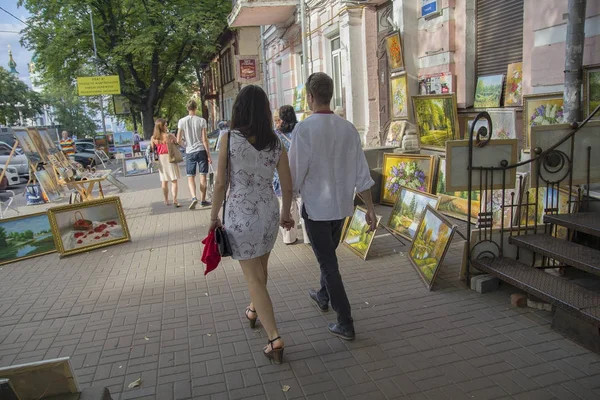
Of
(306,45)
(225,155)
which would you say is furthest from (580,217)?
(306,45)

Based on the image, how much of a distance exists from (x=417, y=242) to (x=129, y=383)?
123 inches

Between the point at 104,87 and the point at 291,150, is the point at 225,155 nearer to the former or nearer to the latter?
the point at 291,150

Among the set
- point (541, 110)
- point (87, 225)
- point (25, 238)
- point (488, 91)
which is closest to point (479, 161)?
point (541, 110)

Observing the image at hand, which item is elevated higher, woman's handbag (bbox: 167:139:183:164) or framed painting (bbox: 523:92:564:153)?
framed painting (bbox: 523:92:564:153)

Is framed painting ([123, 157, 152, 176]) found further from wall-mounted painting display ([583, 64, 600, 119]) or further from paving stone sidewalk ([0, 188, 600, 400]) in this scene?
wall-mounted painting display ([583, 64, 600, 119])

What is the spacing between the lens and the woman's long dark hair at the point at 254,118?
→ 3.24 metres

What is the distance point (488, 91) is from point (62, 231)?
6.33 metres

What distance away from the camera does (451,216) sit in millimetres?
6887

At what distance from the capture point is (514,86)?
6.75m

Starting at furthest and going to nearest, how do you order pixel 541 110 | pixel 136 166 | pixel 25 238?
pixel 136 166, pixel 25 238, pixel 541 110

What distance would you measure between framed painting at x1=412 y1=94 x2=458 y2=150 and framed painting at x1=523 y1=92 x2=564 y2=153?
61.4 inches

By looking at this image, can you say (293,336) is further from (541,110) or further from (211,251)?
(541,110)

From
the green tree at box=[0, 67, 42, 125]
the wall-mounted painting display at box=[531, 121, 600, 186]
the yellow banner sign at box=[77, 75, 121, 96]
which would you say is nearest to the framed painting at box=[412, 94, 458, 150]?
the wall-mounted painting display at box=[531, 121, 600, 186]

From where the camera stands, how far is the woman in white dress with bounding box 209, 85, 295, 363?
324cm
